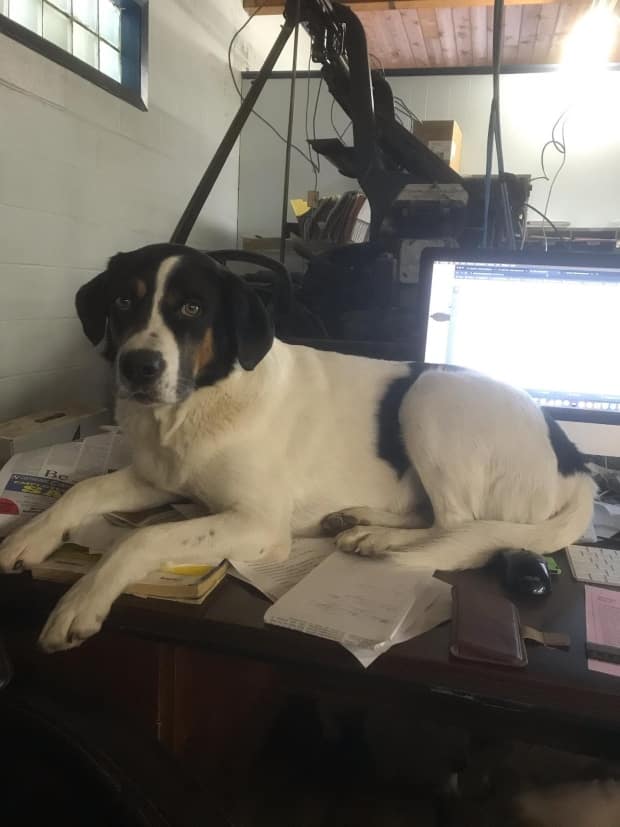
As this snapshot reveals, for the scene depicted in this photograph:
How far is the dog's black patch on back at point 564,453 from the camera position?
1.24 m

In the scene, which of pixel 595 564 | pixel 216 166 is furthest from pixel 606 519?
pixel 216 166

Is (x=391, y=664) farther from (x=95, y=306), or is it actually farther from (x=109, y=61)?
(x=109, y=61)

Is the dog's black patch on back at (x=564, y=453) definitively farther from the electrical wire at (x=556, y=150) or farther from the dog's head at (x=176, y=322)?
the electrical wire at (x=556, y=150)

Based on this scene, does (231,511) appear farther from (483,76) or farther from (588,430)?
(483,76)

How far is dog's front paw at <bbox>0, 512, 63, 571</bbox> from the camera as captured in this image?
0.97m

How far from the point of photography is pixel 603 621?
0.89 m

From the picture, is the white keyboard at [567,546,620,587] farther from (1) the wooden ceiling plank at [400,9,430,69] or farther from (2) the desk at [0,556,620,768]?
(1) the wooden ceiling plank at [400,9,430,69]

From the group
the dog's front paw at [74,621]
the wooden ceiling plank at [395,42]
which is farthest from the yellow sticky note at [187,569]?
the wooden ceiling plank at [395,42]

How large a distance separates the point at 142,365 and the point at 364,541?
18.3 inches

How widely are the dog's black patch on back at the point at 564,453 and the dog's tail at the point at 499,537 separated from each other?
29mm

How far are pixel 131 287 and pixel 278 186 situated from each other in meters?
2.49

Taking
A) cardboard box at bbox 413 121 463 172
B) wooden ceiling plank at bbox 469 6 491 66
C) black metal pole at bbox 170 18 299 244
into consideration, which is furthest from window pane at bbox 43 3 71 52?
wooden ceiling plank at bbox 469 6 491 66

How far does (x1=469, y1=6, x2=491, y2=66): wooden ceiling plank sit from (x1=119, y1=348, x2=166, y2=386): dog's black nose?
406 cm

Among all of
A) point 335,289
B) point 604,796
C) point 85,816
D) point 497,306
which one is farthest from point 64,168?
point 604,796
